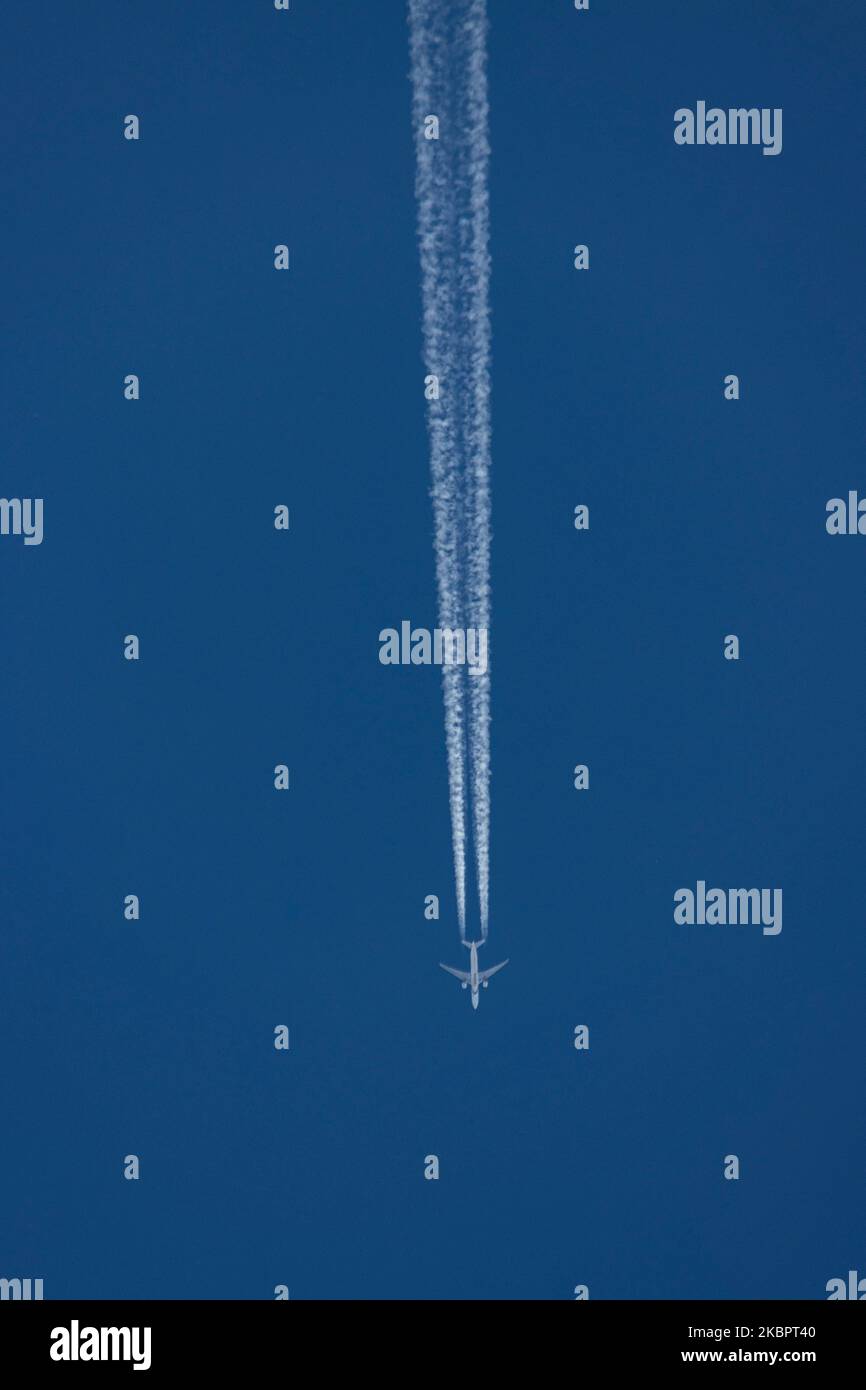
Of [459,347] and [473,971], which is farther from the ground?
[459,347]

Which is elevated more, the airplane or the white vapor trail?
the white vapor trail

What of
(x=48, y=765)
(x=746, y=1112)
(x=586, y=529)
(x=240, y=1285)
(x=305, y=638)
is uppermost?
(x=586, y=529)

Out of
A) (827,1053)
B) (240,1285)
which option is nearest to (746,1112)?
(827,1053)

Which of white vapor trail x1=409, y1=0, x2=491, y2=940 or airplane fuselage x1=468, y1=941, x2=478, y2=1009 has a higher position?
white vapor trail x1=409, y1=0, x2=491, y2=940

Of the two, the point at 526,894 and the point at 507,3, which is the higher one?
the point at 507,3

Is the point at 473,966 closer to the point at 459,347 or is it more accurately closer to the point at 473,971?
the point at 473,971

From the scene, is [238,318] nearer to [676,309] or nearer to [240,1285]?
[676,309]

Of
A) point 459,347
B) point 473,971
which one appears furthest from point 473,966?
point 459,347

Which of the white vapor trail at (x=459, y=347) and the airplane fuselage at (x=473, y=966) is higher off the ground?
the white vapor trail at (x=459, y=347)
